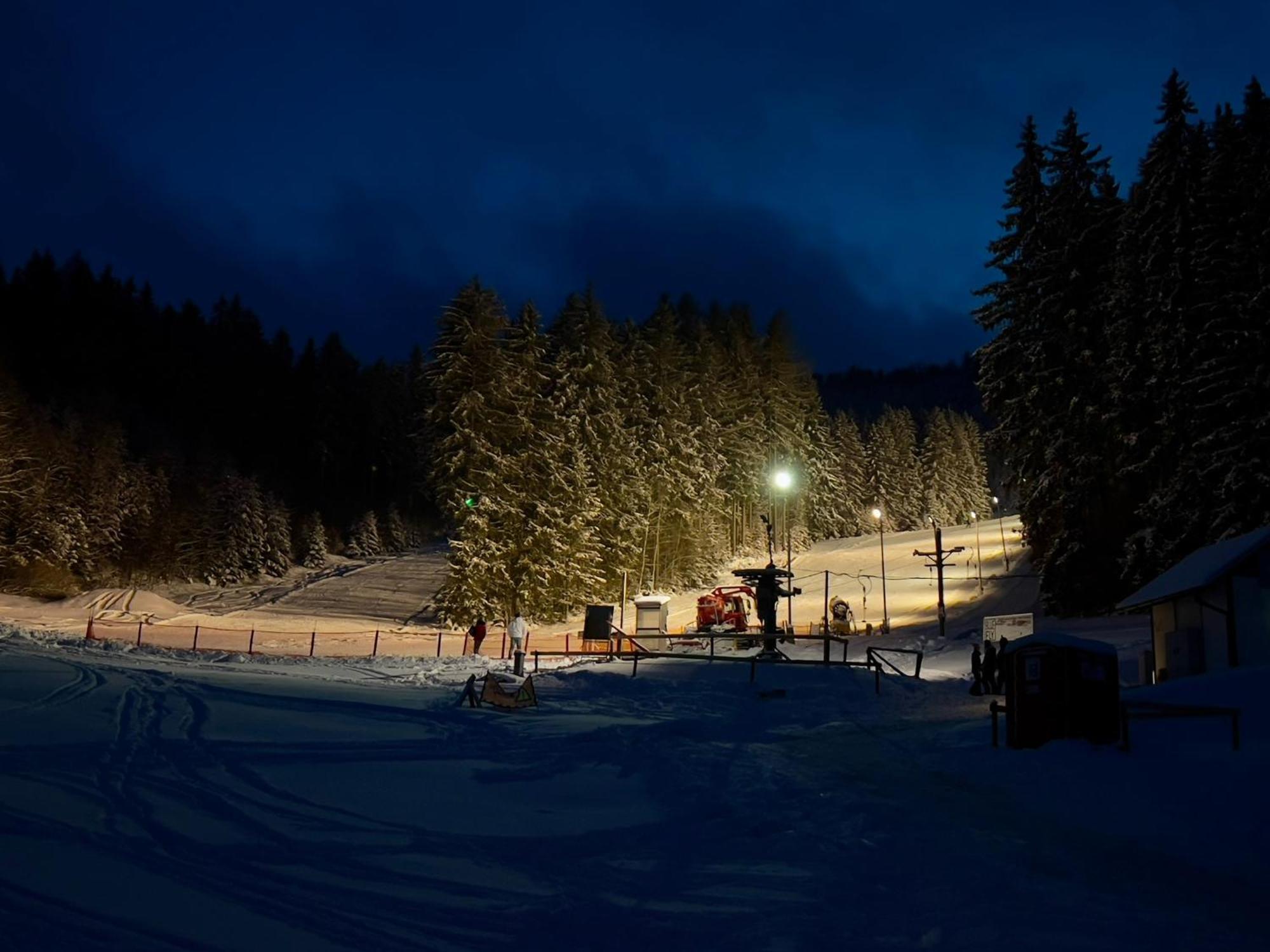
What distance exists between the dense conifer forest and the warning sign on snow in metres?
20.1

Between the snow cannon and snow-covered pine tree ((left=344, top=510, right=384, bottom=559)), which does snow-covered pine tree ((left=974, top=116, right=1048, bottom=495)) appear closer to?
the snow cannon

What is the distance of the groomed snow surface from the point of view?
5945mm

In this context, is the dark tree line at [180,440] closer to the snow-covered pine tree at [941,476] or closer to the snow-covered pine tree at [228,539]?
the snow-covered pine tree at [228,539]

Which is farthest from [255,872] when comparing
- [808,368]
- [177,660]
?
[808,368]

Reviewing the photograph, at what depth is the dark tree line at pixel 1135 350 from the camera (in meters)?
27.4

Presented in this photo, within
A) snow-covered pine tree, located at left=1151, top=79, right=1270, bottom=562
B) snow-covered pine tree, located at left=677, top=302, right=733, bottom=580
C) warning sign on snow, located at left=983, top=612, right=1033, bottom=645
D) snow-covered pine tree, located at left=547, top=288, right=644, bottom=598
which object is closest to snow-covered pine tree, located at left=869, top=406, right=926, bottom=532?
snow-covered pine tree, located at left=677, top=302, right=733, bottom=580

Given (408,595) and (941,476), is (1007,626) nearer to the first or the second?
(408,595)

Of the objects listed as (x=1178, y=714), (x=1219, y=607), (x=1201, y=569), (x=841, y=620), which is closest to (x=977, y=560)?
(x=841, y=620)

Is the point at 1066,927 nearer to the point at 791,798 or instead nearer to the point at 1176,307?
the point at 791,798

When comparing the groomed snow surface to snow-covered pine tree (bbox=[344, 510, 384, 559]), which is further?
snow-covered pine tree (bbox=[344, 510, 384, 559])

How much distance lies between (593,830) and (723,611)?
1431 inches

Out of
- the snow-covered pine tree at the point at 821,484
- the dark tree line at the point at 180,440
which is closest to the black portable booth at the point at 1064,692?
the dark tree line at the point at 180,440

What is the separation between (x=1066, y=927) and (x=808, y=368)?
7748 centimetres

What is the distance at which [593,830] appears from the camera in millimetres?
8961
